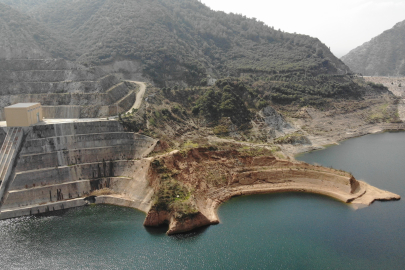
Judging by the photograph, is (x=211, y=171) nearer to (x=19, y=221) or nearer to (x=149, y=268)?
(x=149, y=268)

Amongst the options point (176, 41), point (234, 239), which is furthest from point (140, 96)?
point (176, 41)

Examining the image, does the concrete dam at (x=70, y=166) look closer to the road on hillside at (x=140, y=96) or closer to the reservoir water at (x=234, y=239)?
the reservoir water at (x=234, y=239)

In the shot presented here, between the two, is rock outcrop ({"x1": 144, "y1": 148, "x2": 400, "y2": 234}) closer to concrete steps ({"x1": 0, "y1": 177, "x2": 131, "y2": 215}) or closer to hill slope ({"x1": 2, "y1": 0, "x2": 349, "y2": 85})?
concrete steps ({"x1": 0, "y1": 177, "x2": 131, "y2": 215})

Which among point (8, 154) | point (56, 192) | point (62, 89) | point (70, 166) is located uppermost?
point (62, 89)

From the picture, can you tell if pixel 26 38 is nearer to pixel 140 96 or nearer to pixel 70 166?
pixel 140 96

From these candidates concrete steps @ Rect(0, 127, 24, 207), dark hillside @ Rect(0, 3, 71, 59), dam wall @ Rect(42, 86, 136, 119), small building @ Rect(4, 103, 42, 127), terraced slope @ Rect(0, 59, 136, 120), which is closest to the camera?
concrete steps @ Rect(0, 127, 24, 207)

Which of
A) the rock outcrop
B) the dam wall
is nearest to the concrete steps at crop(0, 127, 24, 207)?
the dam wall
